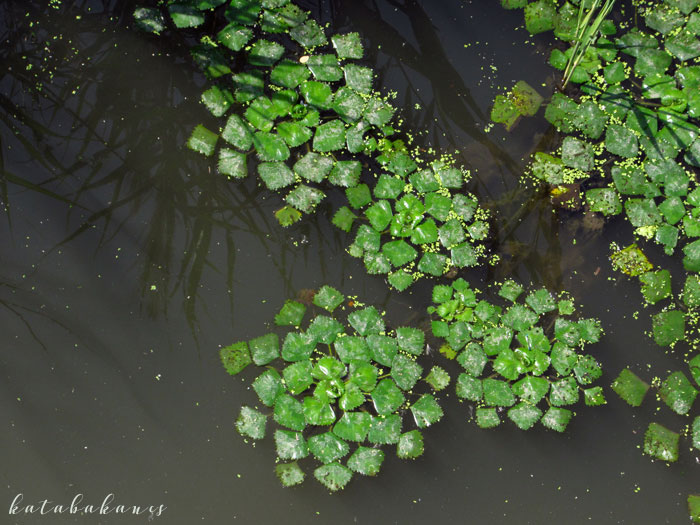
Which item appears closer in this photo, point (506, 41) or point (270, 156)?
point (270, 156)

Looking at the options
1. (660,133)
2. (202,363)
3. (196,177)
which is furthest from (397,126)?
(202,363)

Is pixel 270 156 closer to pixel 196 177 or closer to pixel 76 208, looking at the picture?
pixel 196 177

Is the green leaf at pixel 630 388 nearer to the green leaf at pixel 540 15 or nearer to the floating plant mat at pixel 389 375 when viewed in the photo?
the floating plant mat at pixel 389 375

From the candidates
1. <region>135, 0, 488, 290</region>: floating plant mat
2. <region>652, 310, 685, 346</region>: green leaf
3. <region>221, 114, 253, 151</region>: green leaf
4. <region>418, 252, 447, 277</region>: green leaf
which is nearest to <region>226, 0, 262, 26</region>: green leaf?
<region>135, 0, 488, 290</region>: floating plant mat

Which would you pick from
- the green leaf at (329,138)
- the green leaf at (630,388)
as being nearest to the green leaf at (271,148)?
the green leaf at (329,138)

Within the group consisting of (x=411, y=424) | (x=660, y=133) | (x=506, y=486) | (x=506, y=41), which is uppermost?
(x=506, y=41)

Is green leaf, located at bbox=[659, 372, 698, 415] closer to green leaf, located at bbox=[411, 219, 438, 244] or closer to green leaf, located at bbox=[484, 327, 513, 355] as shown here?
green leaf, located at bbox=[484, 327, 513, 355]
